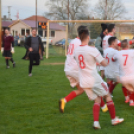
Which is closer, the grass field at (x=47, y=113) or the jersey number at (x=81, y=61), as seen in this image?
the jersey number at (x=81, y=61)

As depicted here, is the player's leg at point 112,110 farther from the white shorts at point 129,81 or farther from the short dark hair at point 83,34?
the short dark hair at point 83,34

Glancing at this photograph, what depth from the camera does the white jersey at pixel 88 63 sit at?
3930 millimetres

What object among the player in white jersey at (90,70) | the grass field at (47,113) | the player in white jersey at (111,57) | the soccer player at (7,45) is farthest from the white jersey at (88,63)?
the soccer player at (7,45)

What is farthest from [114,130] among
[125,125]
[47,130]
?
[47,130]

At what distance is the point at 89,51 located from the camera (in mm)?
3932

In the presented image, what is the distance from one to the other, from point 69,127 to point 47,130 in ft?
1.33

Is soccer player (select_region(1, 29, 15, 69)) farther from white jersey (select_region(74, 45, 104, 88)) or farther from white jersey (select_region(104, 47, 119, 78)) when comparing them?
white jersey (select_region(74, 45, 104, 88))

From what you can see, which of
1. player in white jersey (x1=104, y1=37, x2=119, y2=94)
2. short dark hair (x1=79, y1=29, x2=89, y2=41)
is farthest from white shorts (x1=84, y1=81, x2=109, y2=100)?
player in white jersey (x1=104, y1=37, x2=119, y2=94)

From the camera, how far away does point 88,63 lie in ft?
13.2

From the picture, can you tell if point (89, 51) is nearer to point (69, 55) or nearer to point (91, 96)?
point (91, 96)

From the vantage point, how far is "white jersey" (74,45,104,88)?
3930 millimetres

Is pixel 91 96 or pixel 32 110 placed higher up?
pixel 91 96

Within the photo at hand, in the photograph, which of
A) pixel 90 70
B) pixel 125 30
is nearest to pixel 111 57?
pixel 90 70

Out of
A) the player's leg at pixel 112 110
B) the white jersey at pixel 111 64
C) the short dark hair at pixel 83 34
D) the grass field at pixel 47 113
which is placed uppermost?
the short dark hair at pixel 83 34
